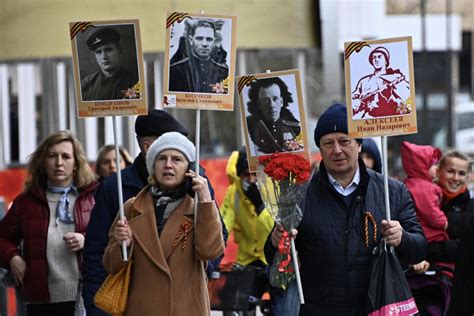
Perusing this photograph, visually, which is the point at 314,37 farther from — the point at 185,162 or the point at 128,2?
the point at 185,162

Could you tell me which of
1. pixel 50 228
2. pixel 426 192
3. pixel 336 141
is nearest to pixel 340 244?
pixel 336 141

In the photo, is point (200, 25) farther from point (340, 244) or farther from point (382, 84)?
point (340, 244)

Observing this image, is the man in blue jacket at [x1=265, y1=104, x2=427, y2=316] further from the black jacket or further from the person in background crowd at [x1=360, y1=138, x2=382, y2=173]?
the person in background crowd at [x1=360, y1=138, x2=382, y2=173]

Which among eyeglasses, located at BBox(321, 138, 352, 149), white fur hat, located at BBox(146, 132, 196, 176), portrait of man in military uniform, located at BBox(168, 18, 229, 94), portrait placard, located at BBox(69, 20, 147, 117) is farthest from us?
portrait placard, located at BBox(69, 20, 147, 117)

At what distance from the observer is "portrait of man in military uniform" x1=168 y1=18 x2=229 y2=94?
6445mm

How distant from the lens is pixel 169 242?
5.96 metres

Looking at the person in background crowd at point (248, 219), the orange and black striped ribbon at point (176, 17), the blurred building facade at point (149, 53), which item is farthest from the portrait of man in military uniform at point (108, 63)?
the blurred building facade at point (149, 53)

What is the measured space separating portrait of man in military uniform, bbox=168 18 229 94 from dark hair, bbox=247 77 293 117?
0.24m

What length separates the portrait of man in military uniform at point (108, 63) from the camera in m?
6.57

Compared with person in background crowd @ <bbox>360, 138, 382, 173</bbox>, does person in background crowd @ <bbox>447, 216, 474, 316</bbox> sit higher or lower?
lower

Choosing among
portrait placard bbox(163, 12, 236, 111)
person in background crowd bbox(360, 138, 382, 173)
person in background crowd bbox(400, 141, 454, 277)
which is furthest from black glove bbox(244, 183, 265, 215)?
portrait placard bbox(163, 12, 236, 111)

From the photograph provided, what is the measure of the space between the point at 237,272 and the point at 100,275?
293cm

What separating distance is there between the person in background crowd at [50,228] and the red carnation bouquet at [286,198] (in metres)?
1.84

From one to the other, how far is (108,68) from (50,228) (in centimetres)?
156
